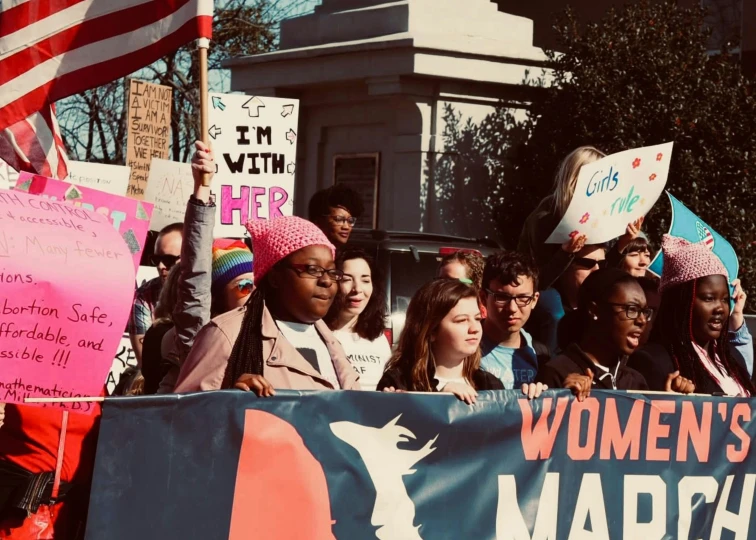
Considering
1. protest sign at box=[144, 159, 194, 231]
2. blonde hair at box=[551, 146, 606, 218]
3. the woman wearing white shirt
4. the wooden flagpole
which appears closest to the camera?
the wooden flagpole

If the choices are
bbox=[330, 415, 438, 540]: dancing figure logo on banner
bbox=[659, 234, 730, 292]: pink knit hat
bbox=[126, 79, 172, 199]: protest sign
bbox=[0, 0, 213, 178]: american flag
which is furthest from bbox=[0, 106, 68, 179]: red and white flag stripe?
bbox=[126, 79, 172, 199]: protest sign

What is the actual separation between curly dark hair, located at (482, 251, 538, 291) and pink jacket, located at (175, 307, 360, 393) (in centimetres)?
142

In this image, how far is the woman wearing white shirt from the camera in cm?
641

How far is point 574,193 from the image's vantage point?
6938mm

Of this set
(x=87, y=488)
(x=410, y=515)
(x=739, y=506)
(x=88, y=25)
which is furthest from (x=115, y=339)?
(x=739, y=506)

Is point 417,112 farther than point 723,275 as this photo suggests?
Yes

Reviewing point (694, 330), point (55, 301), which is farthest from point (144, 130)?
point (55, 301)

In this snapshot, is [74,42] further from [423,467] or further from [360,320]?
[423,467]

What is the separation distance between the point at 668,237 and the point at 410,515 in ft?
7.46

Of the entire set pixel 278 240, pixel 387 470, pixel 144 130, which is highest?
pixel 144 130

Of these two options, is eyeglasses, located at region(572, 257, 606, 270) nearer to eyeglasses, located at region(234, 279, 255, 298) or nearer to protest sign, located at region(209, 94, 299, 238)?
eyeglasses, located at region(234, 279, 255, 298)

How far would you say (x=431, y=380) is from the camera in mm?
5246

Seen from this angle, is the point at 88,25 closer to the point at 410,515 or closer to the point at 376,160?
the point at 410,515

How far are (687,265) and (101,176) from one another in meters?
5.77
